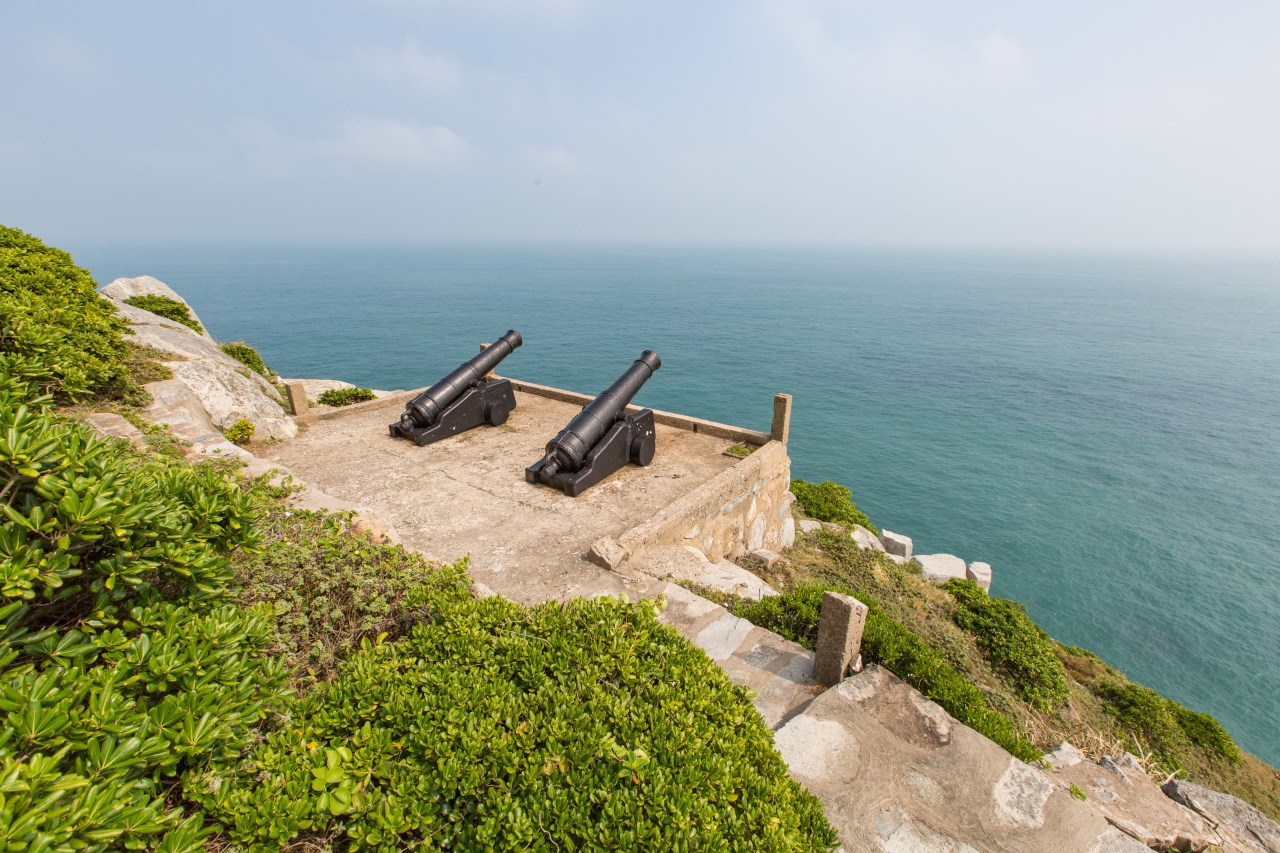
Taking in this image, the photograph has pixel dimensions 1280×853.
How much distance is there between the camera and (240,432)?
9.91 meters

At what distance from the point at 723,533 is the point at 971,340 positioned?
5790 cm

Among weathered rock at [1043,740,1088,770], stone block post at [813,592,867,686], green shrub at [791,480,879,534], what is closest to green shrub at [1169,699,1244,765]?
weathered rock at [1043,740,1088,770]

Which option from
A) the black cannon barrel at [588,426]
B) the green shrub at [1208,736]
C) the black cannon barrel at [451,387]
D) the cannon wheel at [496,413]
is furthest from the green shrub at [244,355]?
the green shrub at [1208,736]

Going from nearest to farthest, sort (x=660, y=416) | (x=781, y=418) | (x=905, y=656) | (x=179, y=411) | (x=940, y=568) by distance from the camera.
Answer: (x=905, y=656) < (x=179, y=411) < (x=781, y=418) < (x=660, y=416) < (x=940, y=568)

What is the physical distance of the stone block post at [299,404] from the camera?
1131cm

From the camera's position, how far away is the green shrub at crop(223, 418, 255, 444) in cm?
985

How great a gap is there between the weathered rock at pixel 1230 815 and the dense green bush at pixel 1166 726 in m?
2.83

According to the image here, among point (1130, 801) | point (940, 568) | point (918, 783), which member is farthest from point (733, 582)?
point (940, 568)

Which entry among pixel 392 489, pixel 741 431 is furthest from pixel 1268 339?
pixel 392 489

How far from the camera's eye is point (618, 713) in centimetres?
312

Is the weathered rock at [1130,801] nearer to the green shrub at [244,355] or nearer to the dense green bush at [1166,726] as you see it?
the dense green bush at [1166,726]

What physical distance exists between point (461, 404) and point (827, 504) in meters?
10.2

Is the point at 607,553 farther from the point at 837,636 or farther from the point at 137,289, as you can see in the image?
the point at 137,289

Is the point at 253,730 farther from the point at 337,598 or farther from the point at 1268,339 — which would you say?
the point at 1268,339
